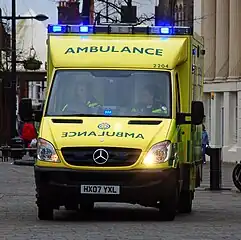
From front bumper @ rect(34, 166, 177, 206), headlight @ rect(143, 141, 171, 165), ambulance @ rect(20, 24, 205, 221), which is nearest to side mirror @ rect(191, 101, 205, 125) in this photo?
ambulance @ rect(20, 24, 205, 221)

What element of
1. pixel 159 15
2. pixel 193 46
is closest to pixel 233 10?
pixel 159 15

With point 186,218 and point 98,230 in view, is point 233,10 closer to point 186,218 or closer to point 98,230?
point 186,218

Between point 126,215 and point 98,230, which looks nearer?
point 98,230

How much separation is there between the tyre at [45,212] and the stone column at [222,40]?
33.8m

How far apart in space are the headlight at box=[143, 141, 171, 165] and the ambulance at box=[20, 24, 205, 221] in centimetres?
1

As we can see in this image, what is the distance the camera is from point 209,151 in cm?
2733

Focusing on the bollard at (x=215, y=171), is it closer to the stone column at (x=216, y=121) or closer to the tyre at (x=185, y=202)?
the tyre at (x=185, y=202)

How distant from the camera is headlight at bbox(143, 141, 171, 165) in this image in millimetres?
15375

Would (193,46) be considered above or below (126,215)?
above

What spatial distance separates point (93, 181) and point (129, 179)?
530 mm

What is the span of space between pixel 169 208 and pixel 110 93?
6.74 ft

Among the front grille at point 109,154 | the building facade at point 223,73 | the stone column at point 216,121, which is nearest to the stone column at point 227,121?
the building facade at point 223,73

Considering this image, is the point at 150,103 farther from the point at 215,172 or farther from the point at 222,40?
the point at 222,40

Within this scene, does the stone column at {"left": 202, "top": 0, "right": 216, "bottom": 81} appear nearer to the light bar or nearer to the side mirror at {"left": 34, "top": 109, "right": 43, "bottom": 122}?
the light bar
